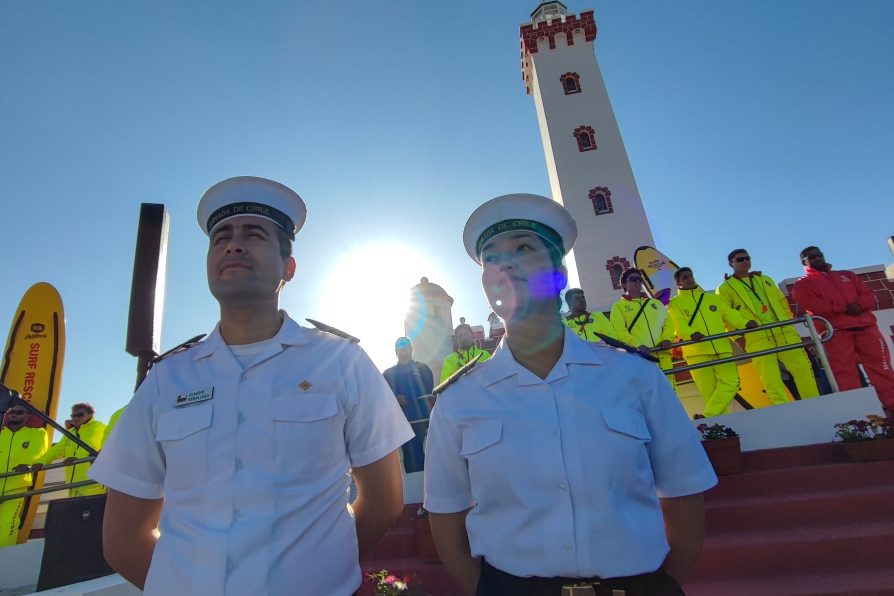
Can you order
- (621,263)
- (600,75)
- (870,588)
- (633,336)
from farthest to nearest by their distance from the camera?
(600,75) < (621,263) < (633,336) < (870,588)

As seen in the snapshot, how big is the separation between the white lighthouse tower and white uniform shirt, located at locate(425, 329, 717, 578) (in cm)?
1341

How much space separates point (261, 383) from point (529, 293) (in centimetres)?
110

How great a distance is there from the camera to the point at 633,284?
22.0 ft

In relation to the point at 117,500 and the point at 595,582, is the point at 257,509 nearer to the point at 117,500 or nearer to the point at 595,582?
the point at 117,500

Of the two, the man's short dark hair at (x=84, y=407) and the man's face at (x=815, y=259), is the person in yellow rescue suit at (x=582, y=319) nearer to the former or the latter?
the man's face at (x=815, y=259)

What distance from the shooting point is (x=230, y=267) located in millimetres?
1731

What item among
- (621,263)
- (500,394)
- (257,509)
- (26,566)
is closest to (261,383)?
(257,509)

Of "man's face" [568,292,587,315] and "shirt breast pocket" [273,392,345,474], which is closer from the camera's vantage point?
"shirt breast pocket" [273,392,345,474]

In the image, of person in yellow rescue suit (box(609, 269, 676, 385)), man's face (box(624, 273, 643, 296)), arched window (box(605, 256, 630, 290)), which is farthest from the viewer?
arched window (box(605, 256, 630, 290))

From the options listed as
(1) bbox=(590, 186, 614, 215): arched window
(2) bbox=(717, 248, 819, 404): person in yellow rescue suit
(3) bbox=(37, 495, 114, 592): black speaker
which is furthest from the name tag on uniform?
(1) bbox=(590, 186, 614, 215): arched window

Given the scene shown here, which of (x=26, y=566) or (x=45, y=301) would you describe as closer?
(x=26, y=566)

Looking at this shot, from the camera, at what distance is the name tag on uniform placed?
1.63 metres

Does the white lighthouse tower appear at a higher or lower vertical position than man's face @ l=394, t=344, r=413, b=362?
higher

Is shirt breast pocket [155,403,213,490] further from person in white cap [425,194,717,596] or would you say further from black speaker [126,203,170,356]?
black speaker [126,203,170,356]
